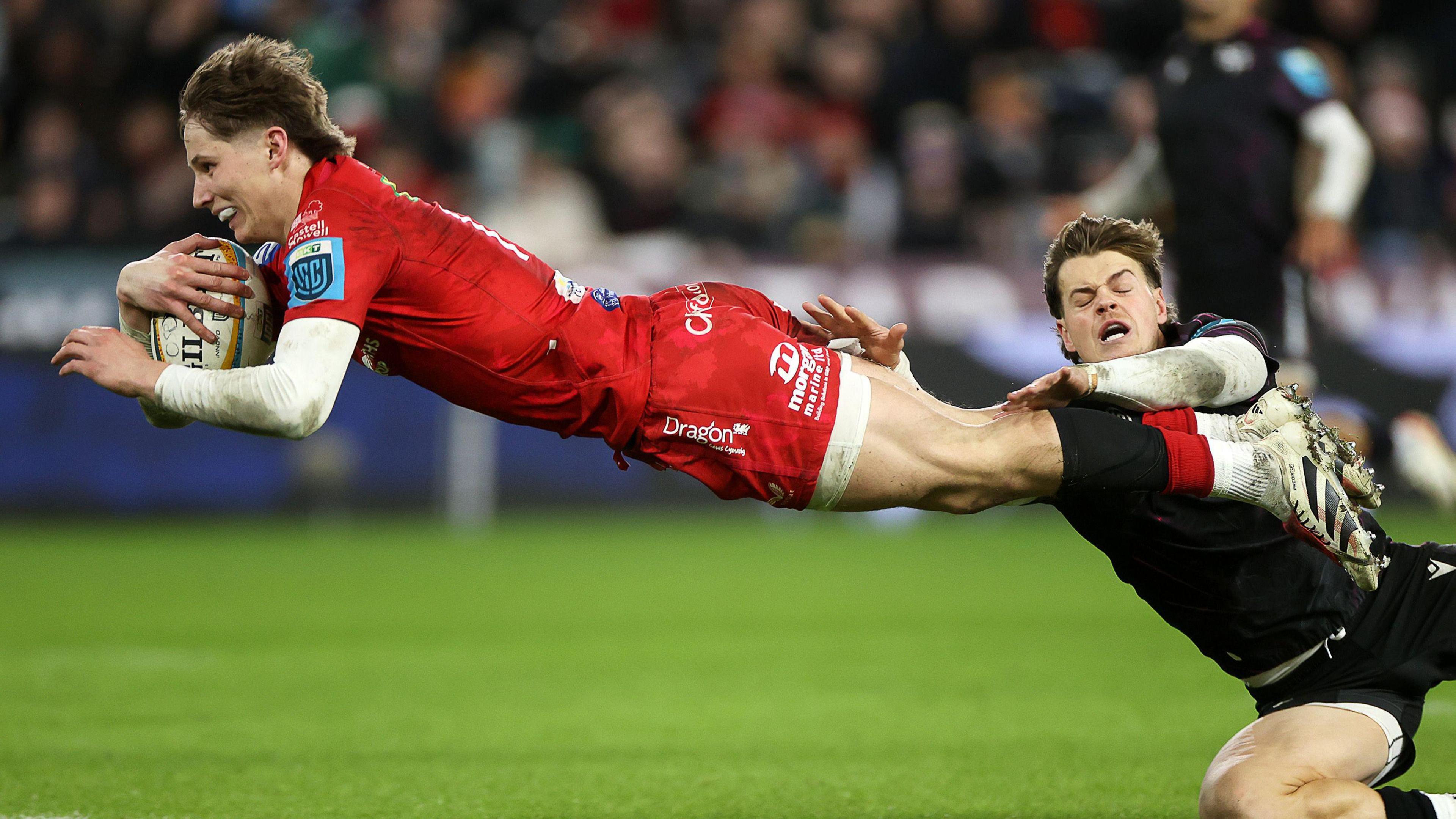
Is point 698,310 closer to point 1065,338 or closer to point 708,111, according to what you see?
point 1065,338

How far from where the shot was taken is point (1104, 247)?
3.98m

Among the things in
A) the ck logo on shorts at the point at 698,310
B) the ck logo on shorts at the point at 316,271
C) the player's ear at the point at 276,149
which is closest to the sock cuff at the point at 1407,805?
the ck logo on shorts at the point at 698,310

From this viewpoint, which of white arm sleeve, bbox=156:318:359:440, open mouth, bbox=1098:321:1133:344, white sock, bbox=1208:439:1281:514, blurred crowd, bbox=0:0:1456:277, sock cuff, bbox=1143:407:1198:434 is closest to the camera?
white arm sleeve, bbox=156:318:359:440

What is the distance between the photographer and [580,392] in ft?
12.4

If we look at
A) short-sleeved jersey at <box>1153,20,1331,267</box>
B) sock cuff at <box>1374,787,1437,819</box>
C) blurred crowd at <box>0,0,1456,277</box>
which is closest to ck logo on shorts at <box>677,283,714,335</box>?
sock cuff at <box>1374,787,1437,819</box>

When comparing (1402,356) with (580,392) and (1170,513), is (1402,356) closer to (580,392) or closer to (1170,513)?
(1170,513)

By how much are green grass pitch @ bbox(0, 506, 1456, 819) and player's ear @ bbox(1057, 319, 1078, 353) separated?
1244 mm

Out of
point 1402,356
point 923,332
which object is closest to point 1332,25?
point 1402,356

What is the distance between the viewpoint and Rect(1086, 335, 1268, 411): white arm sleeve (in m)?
3.68

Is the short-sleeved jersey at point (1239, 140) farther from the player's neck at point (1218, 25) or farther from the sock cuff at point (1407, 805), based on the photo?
the sock cuff at point (1407, 805)

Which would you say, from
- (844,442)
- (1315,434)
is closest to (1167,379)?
(1315,434)

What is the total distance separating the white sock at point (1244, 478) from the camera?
3.57 meters

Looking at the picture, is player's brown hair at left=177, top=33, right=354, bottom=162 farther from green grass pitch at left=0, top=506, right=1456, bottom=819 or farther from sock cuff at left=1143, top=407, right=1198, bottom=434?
sock cuff at left=1143, top=407, right=1198, bottom=434

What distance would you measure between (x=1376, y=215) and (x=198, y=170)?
1105cm
